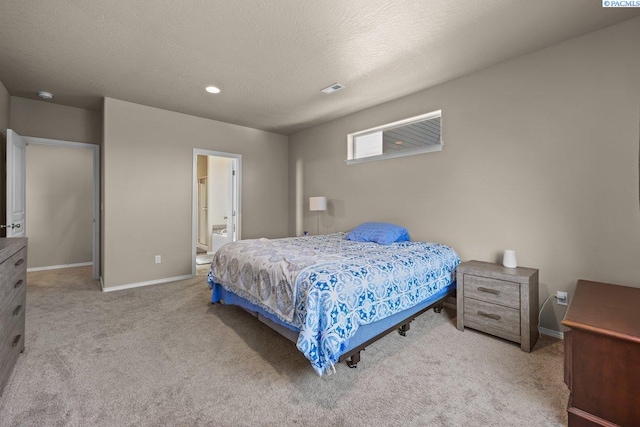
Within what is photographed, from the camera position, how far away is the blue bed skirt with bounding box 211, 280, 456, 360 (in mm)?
1985

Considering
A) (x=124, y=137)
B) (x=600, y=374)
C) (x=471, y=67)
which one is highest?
(x=471, y=67)

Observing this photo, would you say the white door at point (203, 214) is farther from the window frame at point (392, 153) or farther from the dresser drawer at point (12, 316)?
the dresser drawer at point (12, 316)

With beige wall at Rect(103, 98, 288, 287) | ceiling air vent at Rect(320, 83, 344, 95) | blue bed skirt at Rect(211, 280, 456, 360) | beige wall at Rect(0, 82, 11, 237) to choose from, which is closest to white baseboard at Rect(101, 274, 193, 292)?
beige wall at Rect(103, 98, 288, 287)

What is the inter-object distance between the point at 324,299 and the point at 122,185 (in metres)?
3.60

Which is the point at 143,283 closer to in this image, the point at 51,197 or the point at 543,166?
the point at 51,197

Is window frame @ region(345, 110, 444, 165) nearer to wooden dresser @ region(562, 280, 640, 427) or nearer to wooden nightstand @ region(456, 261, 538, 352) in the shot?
wooden nightstand @ region(456, 261, 538, 352)

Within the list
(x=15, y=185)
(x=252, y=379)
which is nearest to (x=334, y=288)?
(x=252, y=379)

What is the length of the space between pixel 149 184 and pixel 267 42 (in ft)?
9.32

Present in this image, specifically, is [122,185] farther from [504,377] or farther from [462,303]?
[504,377]

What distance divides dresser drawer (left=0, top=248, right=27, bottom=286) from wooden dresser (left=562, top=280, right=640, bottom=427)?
3185 millimetres

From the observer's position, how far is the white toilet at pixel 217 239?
6.11 metres

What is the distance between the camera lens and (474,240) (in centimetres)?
302

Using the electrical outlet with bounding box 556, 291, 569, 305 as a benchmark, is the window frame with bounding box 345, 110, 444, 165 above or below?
above

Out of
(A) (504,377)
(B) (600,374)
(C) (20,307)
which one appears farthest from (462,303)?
(C) (20,307)
